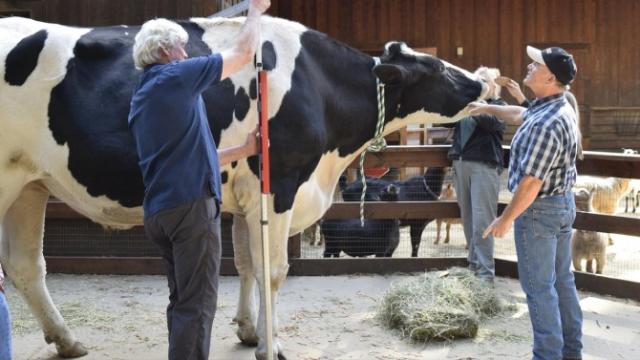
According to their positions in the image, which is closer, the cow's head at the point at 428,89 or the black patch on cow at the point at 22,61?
the black patch on cow at the point at 22,61

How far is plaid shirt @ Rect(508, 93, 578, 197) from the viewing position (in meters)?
3.91

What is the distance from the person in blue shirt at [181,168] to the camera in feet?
10.7

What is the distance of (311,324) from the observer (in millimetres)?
5688

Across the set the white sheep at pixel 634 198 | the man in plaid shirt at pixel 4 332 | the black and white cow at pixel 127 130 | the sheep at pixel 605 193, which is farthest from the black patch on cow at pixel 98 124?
the white sheep at pixel 634 198

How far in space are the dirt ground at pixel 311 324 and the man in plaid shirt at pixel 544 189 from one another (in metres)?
0.93

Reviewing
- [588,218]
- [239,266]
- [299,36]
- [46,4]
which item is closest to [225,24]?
[299,36]

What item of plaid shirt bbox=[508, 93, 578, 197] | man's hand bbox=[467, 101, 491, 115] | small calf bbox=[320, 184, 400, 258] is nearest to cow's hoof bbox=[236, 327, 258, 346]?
plaid shirt bbox=[508, 93, 578, 197]

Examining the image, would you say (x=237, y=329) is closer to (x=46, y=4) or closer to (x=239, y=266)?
(x=239, y=266)

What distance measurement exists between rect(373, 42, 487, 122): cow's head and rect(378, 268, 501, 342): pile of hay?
1400 millimetres

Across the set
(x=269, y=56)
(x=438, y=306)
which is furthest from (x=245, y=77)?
(x=438, y=306)

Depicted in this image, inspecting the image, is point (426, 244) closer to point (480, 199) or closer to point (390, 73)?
point (480, 199)

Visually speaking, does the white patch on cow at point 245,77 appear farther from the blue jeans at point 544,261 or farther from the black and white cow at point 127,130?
the blue jeans at point 544,261

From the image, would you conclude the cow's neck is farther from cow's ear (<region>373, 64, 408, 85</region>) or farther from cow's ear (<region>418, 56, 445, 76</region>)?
cow's ear (<region>418, 56, 445, 76</region>)

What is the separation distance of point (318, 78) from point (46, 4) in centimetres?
579
